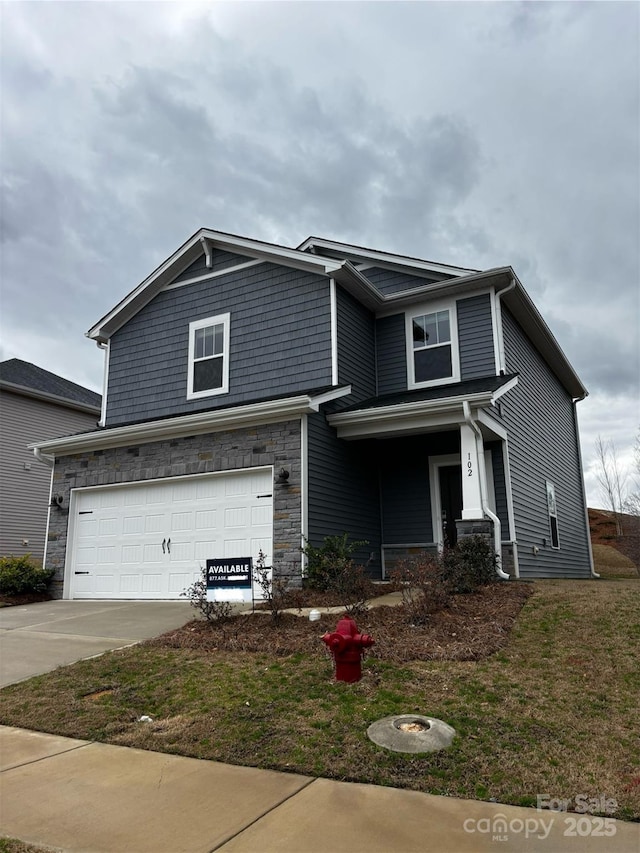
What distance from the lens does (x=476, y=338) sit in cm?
1197

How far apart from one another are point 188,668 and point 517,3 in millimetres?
10730

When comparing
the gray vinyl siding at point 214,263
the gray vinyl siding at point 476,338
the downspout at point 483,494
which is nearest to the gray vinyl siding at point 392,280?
the gray vinyl siding at point 476,338

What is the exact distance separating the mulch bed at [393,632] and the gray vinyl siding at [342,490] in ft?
8.68

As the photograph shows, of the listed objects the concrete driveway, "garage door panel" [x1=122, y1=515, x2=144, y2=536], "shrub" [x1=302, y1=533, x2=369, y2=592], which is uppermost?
"garage door panel" [x1=122, y1=515, x2=144, y2=536]

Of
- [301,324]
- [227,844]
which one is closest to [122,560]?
[301,324]

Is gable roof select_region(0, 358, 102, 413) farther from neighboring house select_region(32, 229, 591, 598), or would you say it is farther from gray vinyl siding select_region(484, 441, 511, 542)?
gray vinyl siding select_region(484, 441, 511, 542)

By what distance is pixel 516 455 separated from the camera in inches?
475

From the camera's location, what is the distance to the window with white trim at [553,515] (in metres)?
14.3

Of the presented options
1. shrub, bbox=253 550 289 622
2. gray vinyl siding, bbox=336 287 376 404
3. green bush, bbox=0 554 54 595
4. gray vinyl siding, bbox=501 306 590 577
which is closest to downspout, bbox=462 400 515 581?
gray vinyl siding, bbox=501 306 590 577

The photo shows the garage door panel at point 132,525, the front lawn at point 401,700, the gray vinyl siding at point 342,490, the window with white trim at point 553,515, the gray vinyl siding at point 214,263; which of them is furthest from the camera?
the window with white trim at point 553,515

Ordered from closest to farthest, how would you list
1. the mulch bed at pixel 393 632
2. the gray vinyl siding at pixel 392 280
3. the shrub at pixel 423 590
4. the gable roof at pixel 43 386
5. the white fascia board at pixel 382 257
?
the mulch bed at pixel 393 632
the shrub at pixel 423 590
the white fascia board at pixel 382 257
the gray vinyl siding at pixel 392 280
the gable roof at pixel 43 386

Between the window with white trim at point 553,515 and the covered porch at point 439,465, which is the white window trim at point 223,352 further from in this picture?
the window with white trim at point 553,515

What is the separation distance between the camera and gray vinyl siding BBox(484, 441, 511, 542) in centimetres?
1099

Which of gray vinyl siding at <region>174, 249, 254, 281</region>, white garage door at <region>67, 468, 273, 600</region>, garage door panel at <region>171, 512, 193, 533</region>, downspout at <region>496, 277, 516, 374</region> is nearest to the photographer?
white garage door at <region>67, 468, 273, 600</region>
